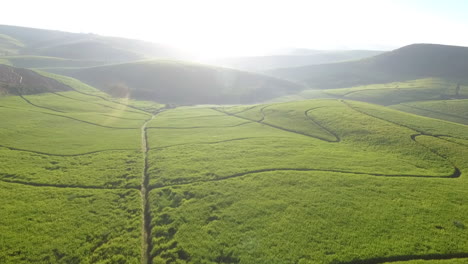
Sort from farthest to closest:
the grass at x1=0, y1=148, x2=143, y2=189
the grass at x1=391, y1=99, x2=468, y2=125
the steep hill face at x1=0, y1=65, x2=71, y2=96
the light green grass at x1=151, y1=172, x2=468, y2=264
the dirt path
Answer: the grass at x1=391, y1=99, x2=468, y2=125 < the steep hill face at x1=0, y1=65, x2=71, y2=96 < the grass at x1=0, y1=148, x2=143, y2=189 < the dirt path < the light green grass at x1=151, y1=172, x2=468, y2=264

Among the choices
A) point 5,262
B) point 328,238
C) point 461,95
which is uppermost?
point 461,95

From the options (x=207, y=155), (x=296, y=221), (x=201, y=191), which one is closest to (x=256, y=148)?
(x=207, y=155)

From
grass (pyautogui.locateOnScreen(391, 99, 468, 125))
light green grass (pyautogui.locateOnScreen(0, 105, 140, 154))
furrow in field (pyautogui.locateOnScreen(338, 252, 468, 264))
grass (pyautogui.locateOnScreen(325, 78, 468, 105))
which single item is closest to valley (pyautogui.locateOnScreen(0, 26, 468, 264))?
furrow in field (pyautogui.locateOnScreen(338, 252, 468, 264))

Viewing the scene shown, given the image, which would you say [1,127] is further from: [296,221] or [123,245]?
[296,221]

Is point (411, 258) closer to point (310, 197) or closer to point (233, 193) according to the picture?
point (310, 197)

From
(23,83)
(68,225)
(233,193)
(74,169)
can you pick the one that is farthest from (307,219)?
(23,83)

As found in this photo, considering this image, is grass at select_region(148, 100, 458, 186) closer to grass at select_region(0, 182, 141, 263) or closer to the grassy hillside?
the grassy hillside

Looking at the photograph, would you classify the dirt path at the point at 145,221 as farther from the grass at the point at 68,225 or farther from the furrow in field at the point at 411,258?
the furrow in field at the point at 411,258
